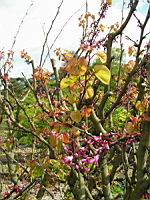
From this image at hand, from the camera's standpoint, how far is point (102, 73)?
4.50 feet

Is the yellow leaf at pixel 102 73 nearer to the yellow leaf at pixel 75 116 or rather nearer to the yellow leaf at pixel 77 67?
the yellow leaf at pixel 77 67

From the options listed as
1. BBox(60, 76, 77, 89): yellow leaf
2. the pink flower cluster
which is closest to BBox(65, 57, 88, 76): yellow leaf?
BBox(60, 76, 77, 89): yellow leaf

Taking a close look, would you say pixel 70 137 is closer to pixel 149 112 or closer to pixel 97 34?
pixel 149 112

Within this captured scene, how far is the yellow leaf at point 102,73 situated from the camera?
1.36 meters

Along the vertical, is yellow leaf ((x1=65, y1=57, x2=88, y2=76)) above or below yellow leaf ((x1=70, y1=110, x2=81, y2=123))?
above

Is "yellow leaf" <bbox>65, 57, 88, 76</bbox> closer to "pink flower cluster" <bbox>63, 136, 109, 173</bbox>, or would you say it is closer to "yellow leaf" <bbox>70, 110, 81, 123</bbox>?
"yellow leaf" <bbox>70, 110, 81, 123</bbox>

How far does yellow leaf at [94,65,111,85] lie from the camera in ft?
4.46

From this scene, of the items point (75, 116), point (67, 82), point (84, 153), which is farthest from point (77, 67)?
point (84, 153)

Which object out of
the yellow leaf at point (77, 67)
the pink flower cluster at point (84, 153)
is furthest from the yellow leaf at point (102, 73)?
the pink flower cluster at point (84, 153)

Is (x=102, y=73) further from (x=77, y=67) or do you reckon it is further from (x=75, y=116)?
(x=75, y=116)

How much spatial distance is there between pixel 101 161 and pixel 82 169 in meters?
0.26

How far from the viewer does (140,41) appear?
251 centimetres

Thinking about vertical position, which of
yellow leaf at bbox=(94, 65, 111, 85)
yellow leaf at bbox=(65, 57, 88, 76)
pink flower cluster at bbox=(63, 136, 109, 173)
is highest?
yellow leaf at bbox=(65, 57, 88, 76)

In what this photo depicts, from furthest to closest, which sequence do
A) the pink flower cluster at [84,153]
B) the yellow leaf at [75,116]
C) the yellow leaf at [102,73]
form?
the pink flower cluster at [84,153] < the yellow leaf at [75,116] < the yellow leaf at [102,73]
